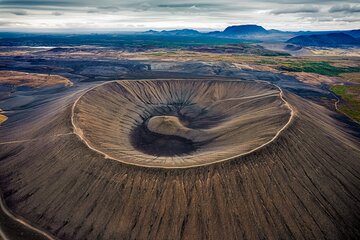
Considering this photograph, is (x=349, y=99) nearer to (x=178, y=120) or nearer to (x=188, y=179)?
(x=178, y=120)

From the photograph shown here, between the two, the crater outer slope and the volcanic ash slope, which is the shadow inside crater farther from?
the volcanic ash slope

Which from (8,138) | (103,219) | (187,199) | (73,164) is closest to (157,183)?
(187,199)

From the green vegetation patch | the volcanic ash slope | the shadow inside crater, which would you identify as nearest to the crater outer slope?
the shadow inside crater

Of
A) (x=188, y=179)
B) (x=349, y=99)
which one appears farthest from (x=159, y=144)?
(x=349, y=99)

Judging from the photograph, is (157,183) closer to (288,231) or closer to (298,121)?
(288,231)

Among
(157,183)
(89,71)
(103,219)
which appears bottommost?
(89,71)

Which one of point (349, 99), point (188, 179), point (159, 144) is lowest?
point (349, 99)
